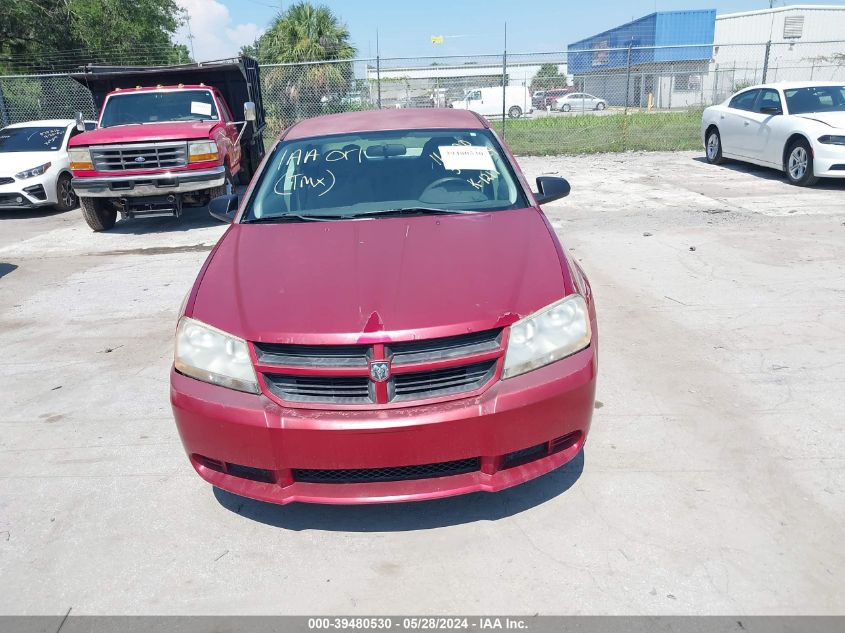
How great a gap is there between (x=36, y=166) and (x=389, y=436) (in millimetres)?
10860

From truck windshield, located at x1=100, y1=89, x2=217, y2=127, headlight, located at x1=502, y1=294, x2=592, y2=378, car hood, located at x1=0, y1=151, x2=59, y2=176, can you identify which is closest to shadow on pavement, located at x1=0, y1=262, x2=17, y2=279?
truck windshield, located at x1=100, y1=89, x2=217, y2=127

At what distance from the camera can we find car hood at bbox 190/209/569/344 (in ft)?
8.25

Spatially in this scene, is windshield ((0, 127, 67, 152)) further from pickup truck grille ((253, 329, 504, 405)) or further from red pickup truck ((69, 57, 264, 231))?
pickup truck grille ((253, 329, 504, 405))

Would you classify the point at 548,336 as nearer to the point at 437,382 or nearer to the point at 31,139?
the point at 437,382

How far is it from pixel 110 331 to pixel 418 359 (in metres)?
3.85

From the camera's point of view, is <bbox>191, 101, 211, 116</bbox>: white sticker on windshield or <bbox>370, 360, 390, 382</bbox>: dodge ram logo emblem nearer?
<bbox>370, 360, 390, 382</bbox>: dodge ram logo emblem

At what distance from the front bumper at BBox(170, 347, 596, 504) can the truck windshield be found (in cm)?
831

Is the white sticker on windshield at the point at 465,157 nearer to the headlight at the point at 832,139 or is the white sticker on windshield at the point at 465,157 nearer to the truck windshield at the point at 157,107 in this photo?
the truck windshield at the point at 157,107

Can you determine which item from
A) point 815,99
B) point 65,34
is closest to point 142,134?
point 815,99

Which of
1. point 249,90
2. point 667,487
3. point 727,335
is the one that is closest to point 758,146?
point 727,335

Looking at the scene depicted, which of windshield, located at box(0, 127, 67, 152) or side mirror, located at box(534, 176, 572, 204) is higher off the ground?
windshield, located at box(0, 127, 67, 152)

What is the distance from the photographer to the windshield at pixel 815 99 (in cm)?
1042

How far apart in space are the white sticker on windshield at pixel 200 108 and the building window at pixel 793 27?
48132 mm

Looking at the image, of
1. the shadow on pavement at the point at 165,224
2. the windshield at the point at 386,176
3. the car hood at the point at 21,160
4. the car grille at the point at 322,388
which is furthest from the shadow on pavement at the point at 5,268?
the car grille at the point at 322,388
